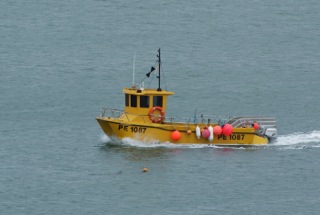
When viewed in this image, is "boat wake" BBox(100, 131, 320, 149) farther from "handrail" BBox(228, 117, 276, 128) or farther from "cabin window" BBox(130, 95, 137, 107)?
"cabin window" BBox(130, 95, 137, 107)

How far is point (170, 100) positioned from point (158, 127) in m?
23.2

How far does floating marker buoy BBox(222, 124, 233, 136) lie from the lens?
4638 inches

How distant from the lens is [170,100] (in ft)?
461

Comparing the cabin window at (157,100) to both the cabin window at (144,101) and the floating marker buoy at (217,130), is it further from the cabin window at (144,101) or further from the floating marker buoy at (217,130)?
the floating marker buoy at (217,130)

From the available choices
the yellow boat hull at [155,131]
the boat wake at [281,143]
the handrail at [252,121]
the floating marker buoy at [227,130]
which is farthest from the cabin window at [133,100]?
the handrail at [252,121]

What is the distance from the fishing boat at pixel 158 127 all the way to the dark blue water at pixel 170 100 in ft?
2.86

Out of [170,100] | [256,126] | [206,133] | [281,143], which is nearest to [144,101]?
[206,133]

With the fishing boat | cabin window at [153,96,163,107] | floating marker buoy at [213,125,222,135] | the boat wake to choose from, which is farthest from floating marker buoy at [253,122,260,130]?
cabin window at [153,96,163,107]

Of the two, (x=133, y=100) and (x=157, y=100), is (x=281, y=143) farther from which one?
(x=133, y=100)

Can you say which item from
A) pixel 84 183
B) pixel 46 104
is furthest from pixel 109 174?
pixel 46 104

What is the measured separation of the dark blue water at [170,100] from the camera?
10688 centimetres

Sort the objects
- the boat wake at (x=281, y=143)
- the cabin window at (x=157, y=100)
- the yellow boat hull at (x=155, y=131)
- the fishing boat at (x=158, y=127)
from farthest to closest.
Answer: the cabin window at (x=157, y=100) < the boat wake at (x=281, y=143) < the fishing boat at (x=158, y=127) < the yellow boat hull at (x=155, y=131)

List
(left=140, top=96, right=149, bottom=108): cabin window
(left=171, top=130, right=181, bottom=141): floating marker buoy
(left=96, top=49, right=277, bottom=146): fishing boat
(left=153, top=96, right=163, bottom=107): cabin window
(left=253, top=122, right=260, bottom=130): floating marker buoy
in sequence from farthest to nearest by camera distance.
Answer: (left=253, top=122, right=260, bottom=130): floating marker buoy < (left=153, top=96, right=163, bottom=107): cabin window < (left=140, top=96, right=149, bottom=108): cabin window < (left=96, top=49, right=277, bottom=146): fishing boat < (left=171, top=130, right=181, bottom=141): floating marker buoy

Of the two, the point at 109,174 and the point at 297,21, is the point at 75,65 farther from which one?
the point at 109,174
